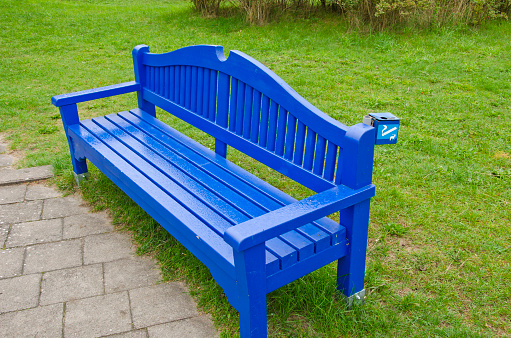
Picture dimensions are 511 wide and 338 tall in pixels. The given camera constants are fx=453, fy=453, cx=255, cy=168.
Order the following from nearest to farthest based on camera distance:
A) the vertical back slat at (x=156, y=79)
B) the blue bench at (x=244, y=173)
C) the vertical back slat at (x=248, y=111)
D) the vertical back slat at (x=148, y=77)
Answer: the blue bench at (x=244, y=173), the vertical back slat at (x=248, y=111), the vertical back slat at (x=156, y=79), the vertical back slat at (x=148, y=77)

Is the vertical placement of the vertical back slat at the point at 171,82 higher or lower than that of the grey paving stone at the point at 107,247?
higher

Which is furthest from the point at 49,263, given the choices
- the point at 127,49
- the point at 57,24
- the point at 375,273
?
the point at 57,24

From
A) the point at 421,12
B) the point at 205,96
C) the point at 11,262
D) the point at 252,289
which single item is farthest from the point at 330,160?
the point at 421,12

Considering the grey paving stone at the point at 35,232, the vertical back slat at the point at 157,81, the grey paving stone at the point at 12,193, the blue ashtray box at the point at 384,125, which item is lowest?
the grey paving stone at the point at 35,232

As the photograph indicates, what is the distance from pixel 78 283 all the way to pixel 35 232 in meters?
0.83

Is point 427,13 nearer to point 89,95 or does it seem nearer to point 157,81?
point 157,81

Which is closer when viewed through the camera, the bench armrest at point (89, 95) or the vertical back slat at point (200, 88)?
the vertical back slat at point (200, 88)

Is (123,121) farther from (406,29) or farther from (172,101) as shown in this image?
(406,29)

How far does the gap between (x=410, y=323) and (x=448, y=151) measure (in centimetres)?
235

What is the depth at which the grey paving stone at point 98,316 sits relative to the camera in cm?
248

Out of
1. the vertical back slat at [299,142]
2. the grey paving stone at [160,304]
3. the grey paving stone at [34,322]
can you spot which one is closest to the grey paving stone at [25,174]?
the grey paving stone at [34,322]

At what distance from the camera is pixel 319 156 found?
2396 millimetres

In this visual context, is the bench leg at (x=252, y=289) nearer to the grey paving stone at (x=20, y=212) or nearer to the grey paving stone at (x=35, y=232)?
the grey paving stone at (x=35, y=232)

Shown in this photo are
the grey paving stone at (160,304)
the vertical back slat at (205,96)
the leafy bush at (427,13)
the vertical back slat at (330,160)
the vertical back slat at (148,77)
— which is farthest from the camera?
the leafy bush at (427,13)
